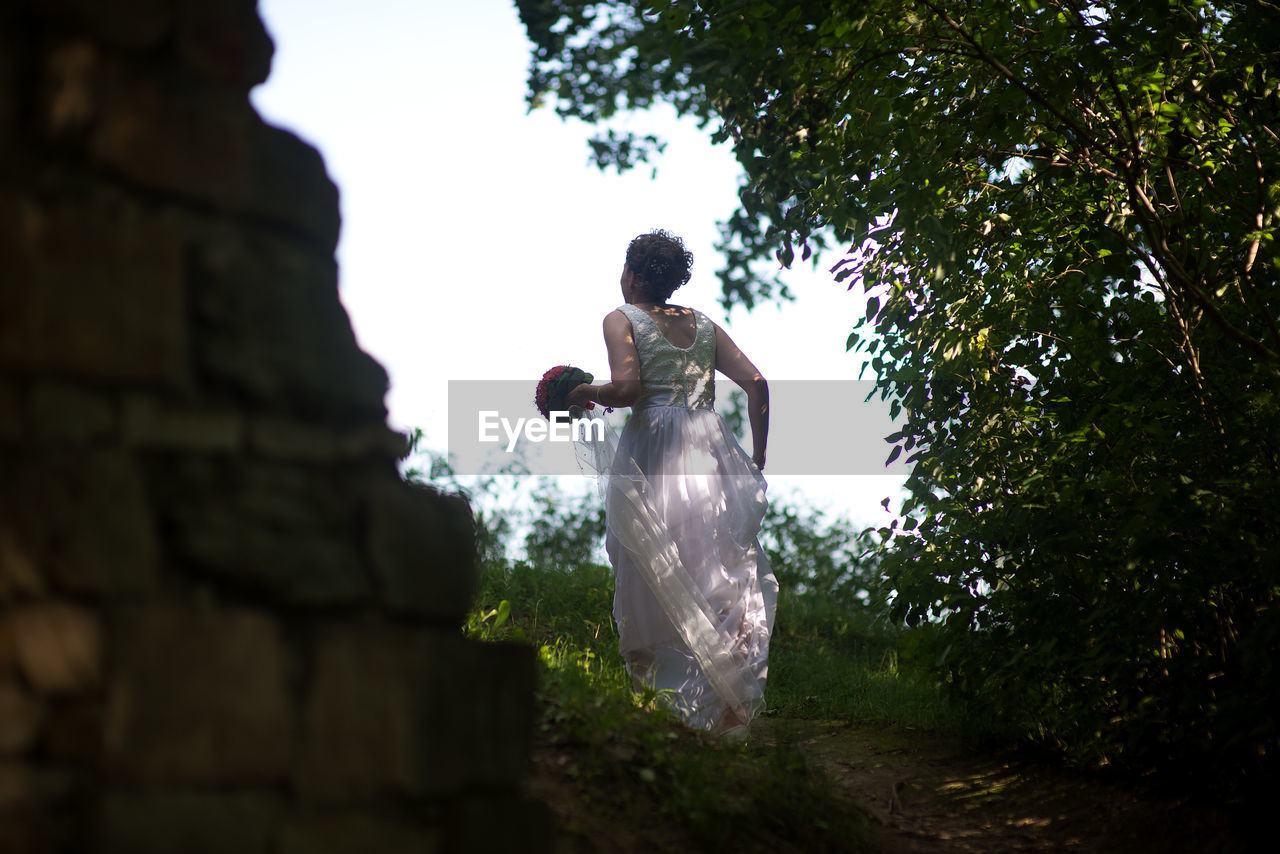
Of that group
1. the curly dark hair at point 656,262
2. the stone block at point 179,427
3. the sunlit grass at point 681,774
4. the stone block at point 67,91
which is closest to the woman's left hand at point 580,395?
the curly dark hair at point 656,262

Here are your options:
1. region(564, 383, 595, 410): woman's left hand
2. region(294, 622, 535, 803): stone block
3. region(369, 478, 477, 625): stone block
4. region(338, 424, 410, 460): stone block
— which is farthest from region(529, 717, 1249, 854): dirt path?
region(564, 383, 595, 410): woman's left hand

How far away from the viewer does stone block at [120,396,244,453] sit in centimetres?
150

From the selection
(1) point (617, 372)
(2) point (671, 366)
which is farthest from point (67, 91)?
(2) point (671, 366)

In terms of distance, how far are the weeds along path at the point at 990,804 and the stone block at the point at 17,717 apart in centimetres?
252

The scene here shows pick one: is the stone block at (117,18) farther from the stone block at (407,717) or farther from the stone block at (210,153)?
the stone block at (407,717)

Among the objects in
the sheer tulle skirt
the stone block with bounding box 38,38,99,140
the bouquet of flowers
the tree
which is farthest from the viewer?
the bouquet of flowers

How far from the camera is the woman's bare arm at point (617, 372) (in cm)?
435

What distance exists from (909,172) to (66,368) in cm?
287

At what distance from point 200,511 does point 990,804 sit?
3587 millimetres

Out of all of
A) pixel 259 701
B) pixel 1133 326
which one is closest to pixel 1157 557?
pixel 1133 326

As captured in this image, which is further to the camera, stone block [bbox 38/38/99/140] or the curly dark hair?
the curly dark hair

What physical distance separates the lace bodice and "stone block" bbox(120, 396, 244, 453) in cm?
293

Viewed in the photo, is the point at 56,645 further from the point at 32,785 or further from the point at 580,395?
the point at 580,395

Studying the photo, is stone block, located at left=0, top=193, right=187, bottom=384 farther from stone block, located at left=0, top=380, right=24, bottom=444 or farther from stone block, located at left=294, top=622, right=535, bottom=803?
stone block, located at left=294, top=622, right=535, bottom=803
